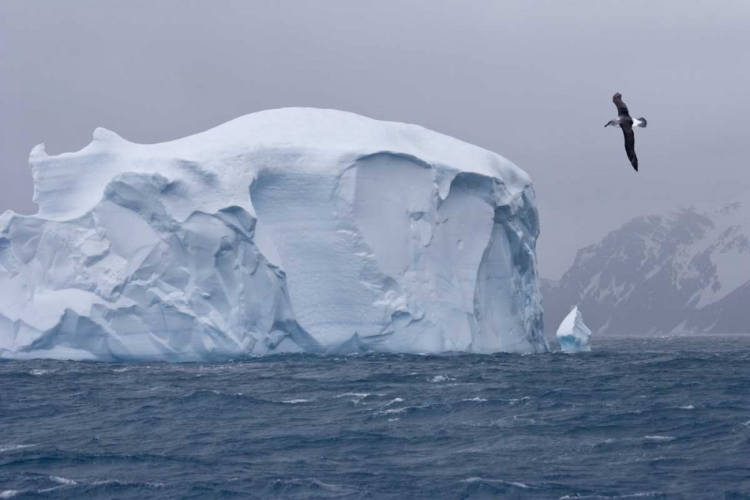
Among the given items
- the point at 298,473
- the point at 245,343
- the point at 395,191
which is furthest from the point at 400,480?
the point at 395,191

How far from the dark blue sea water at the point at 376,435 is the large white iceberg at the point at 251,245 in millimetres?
3884

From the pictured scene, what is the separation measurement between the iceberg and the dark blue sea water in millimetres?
13502

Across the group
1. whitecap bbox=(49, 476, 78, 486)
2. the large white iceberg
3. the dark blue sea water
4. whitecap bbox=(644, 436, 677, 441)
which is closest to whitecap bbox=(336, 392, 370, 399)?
the dark blue sea water

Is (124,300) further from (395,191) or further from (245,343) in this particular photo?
(395,191)

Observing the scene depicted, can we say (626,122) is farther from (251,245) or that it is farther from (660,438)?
(251,245)

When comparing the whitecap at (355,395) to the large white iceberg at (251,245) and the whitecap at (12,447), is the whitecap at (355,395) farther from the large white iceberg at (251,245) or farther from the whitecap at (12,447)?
the large white iceberg at (251,245)

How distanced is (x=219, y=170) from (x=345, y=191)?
343 cm

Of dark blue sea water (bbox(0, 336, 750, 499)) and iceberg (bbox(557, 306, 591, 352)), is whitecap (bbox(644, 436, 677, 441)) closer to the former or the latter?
dark blue sea water (bbox(0, 336, 750, 499))

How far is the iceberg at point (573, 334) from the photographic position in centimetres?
3706

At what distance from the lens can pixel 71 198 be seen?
28.9 m

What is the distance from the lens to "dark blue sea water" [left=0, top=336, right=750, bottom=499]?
11711mm

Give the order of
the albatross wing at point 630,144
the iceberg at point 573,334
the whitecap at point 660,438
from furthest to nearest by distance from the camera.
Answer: the iceberg at point 573,334
the whitecap at point 660,438
the albatross wing at point 630,144

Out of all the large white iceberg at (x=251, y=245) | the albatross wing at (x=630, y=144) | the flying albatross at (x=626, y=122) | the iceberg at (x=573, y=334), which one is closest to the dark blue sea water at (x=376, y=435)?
the albatross wing at (x=630, y=144)

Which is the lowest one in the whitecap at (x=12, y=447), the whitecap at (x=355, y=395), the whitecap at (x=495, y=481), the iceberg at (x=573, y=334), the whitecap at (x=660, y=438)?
the whitecap at (x=495, y=481)
